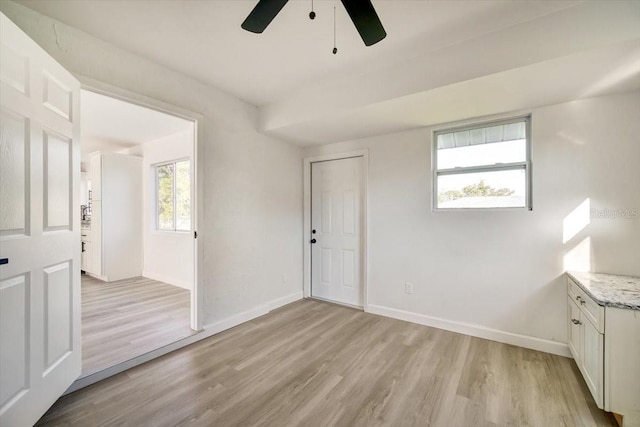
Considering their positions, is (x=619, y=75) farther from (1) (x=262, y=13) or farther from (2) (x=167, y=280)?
(2) (x=167, y=280)

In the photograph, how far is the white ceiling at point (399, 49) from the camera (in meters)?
1.68

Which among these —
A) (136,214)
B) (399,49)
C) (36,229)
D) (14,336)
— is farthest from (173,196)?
(399,49)

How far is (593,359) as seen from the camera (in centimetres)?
172

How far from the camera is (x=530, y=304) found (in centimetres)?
247

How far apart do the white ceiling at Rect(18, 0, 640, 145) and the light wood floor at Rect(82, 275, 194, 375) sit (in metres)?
2.55

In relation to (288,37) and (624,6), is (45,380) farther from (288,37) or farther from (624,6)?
(624,6)

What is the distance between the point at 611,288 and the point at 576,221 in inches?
27.1

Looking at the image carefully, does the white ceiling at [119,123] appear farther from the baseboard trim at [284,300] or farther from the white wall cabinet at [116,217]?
the baseboard trim at [284,300]

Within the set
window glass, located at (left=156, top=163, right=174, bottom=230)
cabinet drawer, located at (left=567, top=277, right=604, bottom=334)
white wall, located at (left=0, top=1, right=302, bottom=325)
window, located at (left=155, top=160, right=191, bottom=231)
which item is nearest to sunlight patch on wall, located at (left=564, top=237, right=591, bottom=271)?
cabinet drawer, located at (left=567, top=277, right=604, bottom=334)

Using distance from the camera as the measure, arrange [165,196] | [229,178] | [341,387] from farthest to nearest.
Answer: [165,196]
[229,178]
[341,387]

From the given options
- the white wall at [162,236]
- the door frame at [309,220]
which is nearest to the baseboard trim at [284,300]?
the door frame at [309,220]

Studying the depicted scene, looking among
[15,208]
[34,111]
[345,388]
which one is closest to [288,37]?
[34,111]

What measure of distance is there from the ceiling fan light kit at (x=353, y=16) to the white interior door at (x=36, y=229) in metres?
1.21

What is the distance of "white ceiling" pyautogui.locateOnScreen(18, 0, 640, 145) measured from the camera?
5.51 ft
